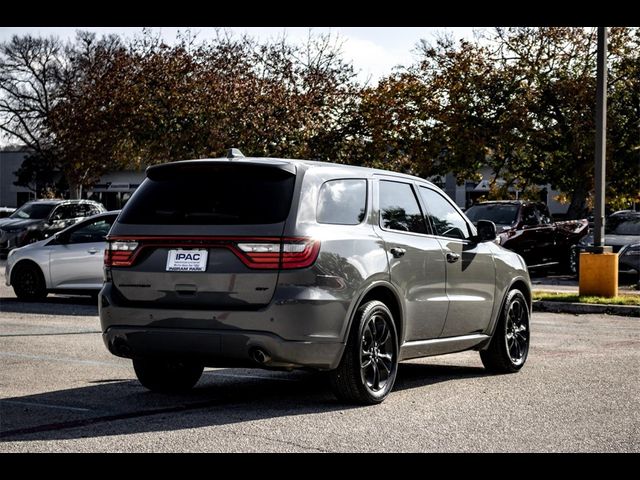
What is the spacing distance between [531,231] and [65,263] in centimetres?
1235

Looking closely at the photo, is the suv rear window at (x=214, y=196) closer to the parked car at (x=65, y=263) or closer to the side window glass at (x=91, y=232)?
the parked car at (x=65, y=263)

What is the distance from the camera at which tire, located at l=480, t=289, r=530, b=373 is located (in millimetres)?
10141

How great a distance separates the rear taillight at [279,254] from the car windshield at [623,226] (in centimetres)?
1962

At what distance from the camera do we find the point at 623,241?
82.5ft

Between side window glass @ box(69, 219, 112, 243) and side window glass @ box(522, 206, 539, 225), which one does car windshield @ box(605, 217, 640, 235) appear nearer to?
side window glass @ box(522, 206, 539, 225)

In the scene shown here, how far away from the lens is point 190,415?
7684 mm

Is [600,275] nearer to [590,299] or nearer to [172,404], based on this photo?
[590,299]

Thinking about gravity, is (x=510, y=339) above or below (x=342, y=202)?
below

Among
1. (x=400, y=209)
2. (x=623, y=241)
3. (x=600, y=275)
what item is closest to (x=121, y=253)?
(x=400, y=209)

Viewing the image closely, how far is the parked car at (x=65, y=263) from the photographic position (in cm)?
1750

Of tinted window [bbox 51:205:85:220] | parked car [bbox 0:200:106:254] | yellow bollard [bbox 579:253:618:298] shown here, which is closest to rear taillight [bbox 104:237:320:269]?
yellow bollard [bbox 579:253:618:298]

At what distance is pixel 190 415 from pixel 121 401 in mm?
866
